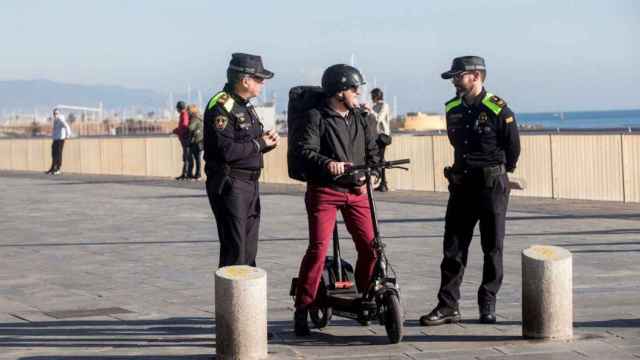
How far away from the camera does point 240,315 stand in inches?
321

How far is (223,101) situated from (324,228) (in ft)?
3.29

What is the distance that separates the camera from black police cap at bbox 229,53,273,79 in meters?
9.23

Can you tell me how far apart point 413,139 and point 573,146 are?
3660mm

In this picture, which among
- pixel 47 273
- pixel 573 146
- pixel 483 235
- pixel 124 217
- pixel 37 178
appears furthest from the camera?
pixel 37 178

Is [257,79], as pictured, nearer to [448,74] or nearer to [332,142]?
[332,142]

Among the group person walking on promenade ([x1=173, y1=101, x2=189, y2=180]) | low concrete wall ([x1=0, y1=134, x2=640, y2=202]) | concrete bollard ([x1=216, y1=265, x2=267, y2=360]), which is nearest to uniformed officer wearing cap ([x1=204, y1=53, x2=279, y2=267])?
concrete bollard ([x1=216, y1=265, x2=267, y2=360])

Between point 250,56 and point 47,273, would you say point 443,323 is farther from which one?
point 47,273

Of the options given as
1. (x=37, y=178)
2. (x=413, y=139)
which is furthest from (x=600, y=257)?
(x=37, y=178)

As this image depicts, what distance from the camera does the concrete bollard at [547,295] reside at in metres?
8.77

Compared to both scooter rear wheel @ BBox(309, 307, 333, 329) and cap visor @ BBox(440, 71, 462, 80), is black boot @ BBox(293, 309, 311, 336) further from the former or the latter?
cap visor @ BBox(440, 71, 462, 80)

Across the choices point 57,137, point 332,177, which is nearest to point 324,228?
point 332,177

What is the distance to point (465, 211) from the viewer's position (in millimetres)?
9727

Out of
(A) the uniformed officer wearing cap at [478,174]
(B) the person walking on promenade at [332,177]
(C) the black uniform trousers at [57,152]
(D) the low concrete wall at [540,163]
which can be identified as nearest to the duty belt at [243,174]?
(B) the person walking on promenade at [332,177]

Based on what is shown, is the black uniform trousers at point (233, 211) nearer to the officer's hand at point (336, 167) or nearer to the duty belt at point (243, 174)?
the duty belt at point (243, 174)
